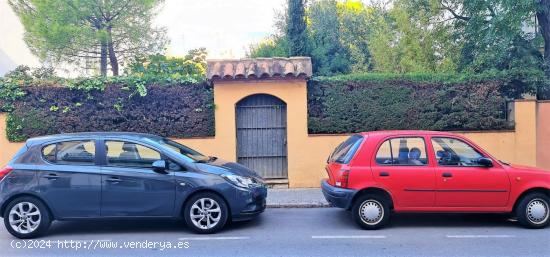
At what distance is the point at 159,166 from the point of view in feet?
23.2

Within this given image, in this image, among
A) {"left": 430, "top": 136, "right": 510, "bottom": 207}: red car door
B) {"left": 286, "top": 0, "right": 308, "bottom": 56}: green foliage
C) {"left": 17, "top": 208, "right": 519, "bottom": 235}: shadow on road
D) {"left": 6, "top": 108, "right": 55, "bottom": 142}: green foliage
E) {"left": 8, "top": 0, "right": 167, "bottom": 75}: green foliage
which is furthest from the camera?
{"left": 286, "top": 0, "right": 308, "bottom": 56}: green foliage

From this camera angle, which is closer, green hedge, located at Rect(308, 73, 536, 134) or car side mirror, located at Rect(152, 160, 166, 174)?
car side mirror, located at Rect(152, 160, 166, 174)

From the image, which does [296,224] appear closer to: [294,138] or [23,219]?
[294,138]

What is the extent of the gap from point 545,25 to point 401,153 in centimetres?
744

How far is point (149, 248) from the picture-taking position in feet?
21.2

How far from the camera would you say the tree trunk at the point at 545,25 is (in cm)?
1168

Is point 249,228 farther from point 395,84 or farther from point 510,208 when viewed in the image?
point 395,84

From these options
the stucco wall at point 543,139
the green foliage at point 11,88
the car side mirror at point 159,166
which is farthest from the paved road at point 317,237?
the green foliage at point 11,88

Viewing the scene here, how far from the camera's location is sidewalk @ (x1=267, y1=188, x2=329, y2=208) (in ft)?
30.5

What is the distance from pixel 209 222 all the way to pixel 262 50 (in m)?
13.0

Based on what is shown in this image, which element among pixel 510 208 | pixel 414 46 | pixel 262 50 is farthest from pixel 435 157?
pixel 262 50

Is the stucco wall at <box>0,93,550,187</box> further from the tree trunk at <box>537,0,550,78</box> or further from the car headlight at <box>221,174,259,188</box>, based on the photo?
the car headlight at <box>221,174,259,188</box>

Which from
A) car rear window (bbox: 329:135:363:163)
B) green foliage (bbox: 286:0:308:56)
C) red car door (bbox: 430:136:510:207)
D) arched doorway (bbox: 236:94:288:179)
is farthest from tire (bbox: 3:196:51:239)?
green foliage (bbox: 286:0:308:56)

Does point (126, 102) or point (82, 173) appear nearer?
point (82, 173)
